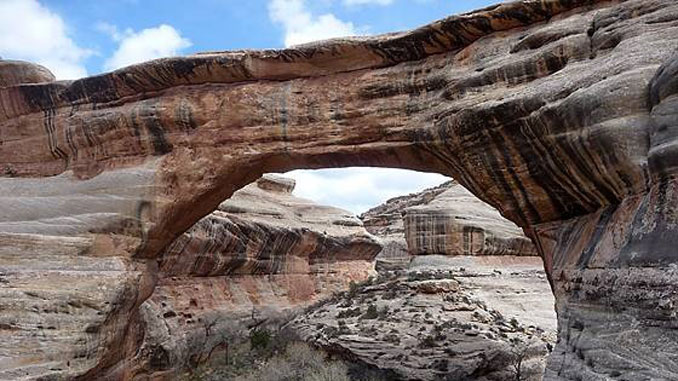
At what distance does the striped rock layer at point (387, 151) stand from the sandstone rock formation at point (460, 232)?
38.0 feet

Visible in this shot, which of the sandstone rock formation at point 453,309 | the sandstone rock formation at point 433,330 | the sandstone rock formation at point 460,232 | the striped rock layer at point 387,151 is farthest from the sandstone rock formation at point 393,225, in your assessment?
the striped rock layer at point 387,151

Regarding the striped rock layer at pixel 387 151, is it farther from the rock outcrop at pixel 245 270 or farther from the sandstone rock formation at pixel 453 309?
the sandstone rock formation at pixel 453 309

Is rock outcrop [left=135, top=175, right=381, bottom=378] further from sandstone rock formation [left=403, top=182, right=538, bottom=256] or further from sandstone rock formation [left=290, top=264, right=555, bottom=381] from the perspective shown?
sandstone rock formation [left=403, top=182, right=538, bottom=256]

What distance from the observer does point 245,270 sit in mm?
18281

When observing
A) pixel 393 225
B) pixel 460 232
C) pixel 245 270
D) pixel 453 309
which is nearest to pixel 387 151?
pixel 453 309

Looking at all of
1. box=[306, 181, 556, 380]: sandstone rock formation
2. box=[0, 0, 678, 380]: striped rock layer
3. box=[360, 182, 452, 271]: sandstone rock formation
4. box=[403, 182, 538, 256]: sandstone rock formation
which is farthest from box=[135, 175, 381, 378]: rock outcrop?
box=[360, 182, 452, 271]: sandstone rock formation

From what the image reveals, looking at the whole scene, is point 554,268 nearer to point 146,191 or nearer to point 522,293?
point 146,191

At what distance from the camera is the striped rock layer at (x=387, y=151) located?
5609 mm

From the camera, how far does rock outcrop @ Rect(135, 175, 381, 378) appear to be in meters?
14.9

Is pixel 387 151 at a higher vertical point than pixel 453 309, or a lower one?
higher

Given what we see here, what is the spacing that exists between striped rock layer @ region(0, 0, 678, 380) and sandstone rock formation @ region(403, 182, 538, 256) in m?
11.6

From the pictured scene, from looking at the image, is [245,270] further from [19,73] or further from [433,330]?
[19,73]

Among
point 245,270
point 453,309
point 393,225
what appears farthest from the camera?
point 393,225

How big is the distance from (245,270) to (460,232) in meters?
7.91
